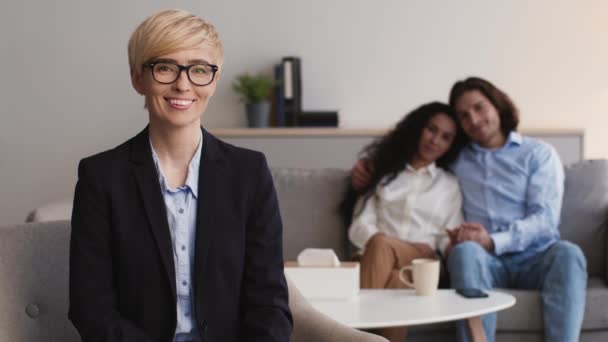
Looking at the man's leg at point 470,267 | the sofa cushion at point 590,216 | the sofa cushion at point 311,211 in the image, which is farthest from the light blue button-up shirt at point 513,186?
the sofa cushion at point 311,211

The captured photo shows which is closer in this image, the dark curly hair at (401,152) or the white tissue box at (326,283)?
the white tissue box at (326,283)

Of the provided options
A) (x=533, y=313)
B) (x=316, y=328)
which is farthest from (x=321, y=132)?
(x=316, y=328)

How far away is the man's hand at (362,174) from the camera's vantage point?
11.4ft

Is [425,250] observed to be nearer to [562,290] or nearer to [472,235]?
Answer: [472,235]

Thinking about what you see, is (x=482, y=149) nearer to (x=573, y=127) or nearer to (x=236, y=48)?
(x=573, y=127)

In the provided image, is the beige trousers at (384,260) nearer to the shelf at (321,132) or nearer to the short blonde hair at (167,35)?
the shelf at (321,132)

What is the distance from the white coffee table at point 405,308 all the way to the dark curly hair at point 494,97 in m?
1.04

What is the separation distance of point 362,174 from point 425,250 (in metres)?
0.43

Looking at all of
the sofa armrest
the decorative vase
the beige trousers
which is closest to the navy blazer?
Result: the sofa armrest

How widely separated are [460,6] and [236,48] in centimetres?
124

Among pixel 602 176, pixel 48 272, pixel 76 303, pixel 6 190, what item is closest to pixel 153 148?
pixel 76 303

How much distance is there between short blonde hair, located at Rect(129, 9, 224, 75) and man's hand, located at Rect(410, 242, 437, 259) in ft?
6.52

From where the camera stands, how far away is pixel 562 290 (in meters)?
3.00

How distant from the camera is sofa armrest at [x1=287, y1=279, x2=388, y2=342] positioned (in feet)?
5.09
